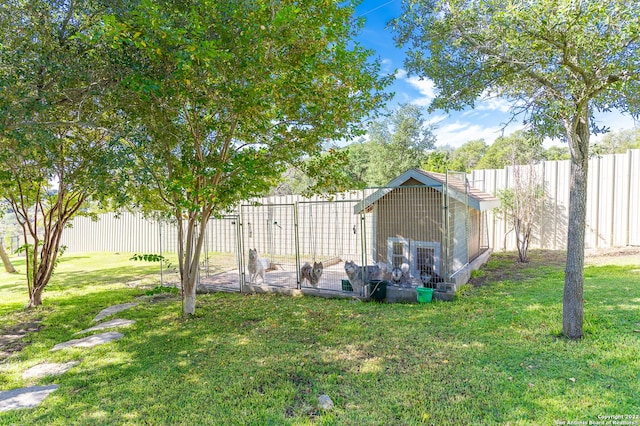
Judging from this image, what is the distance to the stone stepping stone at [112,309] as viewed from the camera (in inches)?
249

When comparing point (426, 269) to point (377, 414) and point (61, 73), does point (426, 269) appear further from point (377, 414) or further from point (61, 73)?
point (61, 73)

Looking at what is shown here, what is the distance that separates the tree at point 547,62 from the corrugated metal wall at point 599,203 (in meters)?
8.24

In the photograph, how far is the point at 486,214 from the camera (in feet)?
41.2

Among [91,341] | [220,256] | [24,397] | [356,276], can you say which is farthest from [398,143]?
[24,397]

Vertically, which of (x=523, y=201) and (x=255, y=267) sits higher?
(x=523, y=201)

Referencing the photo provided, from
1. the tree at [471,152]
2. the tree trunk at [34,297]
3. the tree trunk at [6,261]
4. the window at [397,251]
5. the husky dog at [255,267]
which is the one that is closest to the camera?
the tree trunk at [34,297]

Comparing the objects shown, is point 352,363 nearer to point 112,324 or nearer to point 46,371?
point 46,371

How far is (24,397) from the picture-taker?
3.39 meters

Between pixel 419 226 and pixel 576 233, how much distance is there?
11.2 feet

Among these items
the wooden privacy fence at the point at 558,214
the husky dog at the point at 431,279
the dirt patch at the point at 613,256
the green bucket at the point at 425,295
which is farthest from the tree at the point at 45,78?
the dirt patch at the point at 613,256

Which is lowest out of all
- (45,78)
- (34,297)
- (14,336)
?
(14,336)

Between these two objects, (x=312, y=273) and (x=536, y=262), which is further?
(x=536, y=262)

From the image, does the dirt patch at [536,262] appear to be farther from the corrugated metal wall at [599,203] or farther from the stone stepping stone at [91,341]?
the stone stepping stone at [91,341]

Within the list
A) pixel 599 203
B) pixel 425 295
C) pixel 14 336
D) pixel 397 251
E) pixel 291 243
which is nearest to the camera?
pixel 14 336
